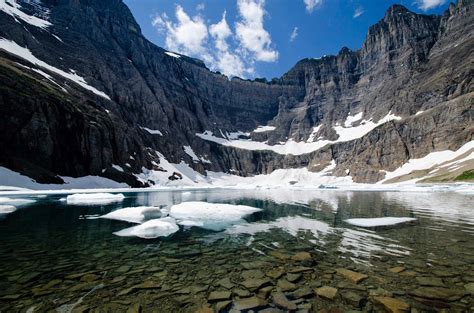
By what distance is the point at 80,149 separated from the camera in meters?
102

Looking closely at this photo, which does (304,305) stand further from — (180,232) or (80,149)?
(80,149)

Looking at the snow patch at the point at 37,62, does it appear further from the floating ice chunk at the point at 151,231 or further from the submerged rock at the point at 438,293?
the submerged rock at the point at 438,293

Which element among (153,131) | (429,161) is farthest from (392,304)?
(153,131)

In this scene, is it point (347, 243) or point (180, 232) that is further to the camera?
point (180, 232)

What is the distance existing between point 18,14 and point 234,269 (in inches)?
8522

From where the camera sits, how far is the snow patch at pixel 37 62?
124 metres

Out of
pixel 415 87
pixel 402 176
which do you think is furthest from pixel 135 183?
pixel 415 87

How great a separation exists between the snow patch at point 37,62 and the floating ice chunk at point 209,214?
13514 cm

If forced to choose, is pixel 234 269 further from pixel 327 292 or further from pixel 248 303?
pixel 327 292

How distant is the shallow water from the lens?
9.72m

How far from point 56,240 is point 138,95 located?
172937 millimetres

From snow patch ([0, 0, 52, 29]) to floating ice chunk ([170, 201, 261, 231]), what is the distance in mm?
184760

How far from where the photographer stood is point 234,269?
13438mm

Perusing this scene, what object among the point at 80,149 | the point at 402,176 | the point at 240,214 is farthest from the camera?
the point at 402,176
